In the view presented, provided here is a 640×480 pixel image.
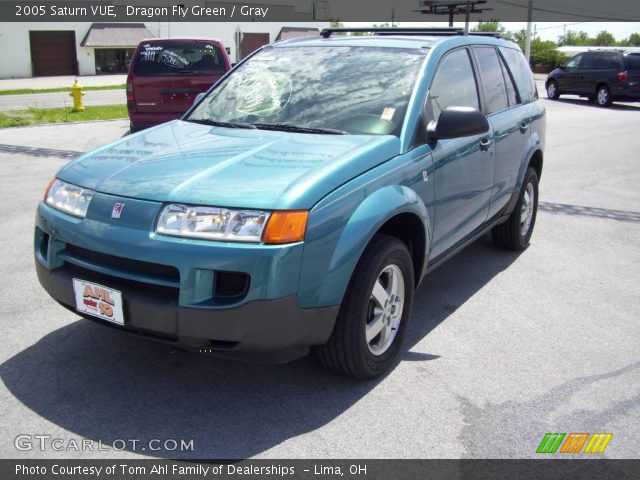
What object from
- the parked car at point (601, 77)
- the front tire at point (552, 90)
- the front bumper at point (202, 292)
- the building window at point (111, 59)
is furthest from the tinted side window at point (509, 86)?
the building window at point (111, 59)

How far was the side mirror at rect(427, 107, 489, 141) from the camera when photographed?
12.3 feet

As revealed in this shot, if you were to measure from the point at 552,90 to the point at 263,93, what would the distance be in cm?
2203

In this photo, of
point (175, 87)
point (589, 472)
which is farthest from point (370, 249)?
point (175, 87)

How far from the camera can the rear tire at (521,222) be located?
574 cm

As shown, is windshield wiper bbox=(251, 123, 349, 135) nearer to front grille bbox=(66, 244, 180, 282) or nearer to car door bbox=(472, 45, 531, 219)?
front grille bbox=(66, 244, 180, 282)

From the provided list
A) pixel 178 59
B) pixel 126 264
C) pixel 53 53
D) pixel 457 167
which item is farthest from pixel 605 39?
pixel 126 264

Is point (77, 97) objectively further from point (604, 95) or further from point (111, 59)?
point (111, 59)

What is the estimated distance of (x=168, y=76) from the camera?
37.1 feet

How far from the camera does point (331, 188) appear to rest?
3.08m

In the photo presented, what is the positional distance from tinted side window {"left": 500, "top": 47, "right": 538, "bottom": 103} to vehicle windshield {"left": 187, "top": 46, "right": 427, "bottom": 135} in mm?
1626

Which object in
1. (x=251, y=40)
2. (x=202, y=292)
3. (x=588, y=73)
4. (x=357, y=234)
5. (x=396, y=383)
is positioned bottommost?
(x=396, y=383)

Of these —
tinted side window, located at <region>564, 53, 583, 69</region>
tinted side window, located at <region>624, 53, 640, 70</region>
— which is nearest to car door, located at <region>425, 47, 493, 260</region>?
tinted side window, located at <region>624, 53, 640, 70</region>

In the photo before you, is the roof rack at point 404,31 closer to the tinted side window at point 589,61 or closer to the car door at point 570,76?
the tinted side window at point 589,61

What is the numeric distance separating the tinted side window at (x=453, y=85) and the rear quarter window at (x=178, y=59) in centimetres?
784
